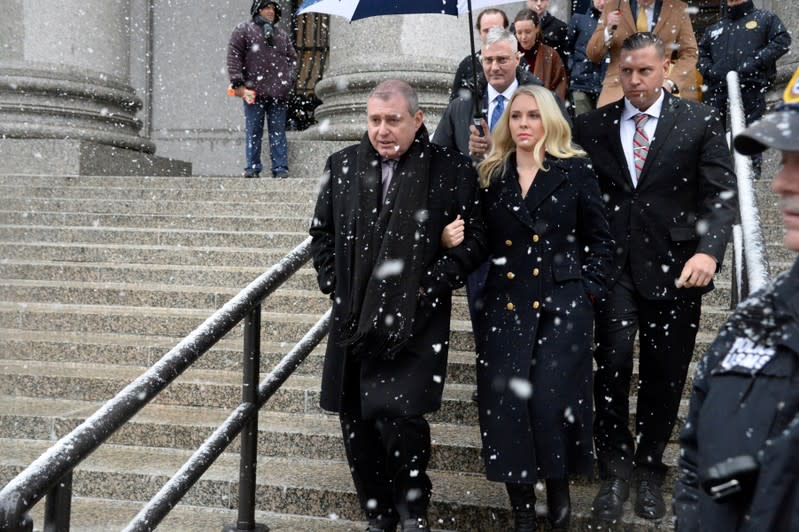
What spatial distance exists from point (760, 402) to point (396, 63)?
878 cm

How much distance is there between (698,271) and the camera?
369 cm

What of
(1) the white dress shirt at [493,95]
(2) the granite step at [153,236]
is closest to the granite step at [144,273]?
(2) the granite step at [153,236]

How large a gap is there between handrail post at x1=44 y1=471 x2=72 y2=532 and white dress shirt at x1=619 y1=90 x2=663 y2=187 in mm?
2632

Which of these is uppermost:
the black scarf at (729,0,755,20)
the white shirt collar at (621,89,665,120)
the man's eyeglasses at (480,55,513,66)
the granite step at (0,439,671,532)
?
the black scarf at (729,0,755,20)

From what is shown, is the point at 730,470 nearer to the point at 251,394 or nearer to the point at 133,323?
the point at 251,394

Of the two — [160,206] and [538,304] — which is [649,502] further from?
[160,206]

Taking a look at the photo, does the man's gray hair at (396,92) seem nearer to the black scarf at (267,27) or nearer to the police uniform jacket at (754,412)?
the police uniform jacket at (754,412)

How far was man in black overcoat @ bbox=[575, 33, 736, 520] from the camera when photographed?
3896 millimetres

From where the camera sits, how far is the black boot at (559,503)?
3.73 m

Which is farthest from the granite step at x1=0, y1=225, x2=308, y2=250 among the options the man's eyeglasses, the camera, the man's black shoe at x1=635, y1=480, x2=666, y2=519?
the camera

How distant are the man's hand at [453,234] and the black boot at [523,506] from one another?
3.13ft

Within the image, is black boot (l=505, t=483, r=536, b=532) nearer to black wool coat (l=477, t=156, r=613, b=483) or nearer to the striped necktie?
black wool coat (l=477, t=156, r=613, b=483)

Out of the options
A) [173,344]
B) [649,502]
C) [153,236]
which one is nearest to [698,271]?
[649,502]

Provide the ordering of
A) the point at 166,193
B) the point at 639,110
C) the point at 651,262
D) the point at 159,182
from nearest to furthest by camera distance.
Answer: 1. the point at 651,262
2. the point at 639,110
3. the point at 166,193
4. the point at 159,182
